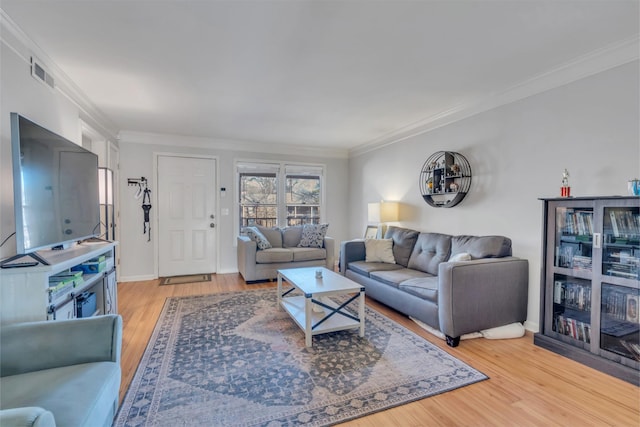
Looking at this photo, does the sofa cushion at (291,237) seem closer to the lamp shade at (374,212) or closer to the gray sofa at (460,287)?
the lamp shade at (374,212)

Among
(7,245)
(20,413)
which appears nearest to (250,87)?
(7,245)

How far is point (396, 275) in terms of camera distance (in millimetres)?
3336

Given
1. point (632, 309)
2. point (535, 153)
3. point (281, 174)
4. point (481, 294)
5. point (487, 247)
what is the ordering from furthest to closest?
point (281, 174)
point (487, 247)
point (535, 153)
point (481, 294)
point (632, 309)

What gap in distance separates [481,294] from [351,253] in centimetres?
183

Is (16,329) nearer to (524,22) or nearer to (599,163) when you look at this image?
(524,22)

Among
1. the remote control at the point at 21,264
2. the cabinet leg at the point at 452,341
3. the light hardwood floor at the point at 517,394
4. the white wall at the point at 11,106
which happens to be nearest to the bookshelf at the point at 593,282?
the light hardwood floor at the point at 517,394

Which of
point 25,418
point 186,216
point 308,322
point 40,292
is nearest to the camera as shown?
point 25,418

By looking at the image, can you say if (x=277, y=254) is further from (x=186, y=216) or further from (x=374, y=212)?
(x=186, y=216)

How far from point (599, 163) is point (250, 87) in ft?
9.94

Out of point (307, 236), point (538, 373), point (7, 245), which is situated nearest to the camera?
point (7, 245)

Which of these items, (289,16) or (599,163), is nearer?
(289,16)

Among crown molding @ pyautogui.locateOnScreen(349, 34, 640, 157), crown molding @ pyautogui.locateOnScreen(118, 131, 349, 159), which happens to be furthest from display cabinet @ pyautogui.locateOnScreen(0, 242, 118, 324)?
crown molding @ pyautogui.locateOnScreen(349, 34, 640, 157)

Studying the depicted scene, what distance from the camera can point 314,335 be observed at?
8.72 ft

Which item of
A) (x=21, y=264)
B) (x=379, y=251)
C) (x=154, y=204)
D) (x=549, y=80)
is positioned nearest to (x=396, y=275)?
(x=379, y=251)
